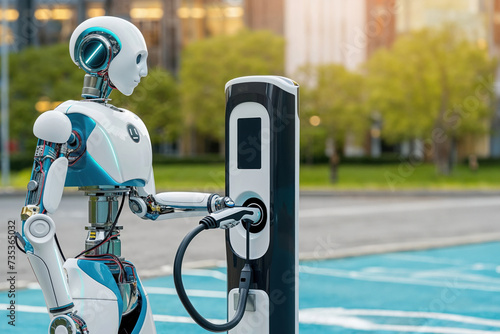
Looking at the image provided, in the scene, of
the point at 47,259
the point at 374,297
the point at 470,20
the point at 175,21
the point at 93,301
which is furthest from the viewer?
the point at 175,21

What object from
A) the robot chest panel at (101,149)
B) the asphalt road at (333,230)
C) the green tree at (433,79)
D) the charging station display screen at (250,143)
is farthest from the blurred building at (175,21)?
Answer: the charging station display screen at (250,143)

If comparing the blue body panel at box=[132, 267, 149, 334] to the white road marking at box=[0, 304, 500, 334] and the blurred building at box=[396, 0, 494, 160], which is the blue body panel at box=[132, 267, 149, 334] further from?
the blurred building at box=[396, 0, 494, 160]

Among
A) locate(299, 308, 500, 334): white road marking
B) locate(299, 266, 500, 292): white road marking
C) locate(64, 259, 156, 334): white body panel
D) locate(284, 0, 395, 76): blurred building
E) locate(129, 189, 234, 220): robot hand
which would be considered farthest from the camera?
locate(284, 0, 395, 76): blurred building

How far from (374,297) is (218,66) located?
26896mm

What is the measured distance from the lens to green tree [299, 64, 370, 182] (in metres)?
31.1

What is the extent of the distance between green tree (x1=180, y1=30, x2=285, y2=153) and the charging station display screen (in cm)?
2854

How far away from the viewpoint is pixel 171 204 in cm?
313

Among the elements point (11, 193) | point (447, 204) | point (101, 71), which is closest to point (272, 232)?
point (101, 71)

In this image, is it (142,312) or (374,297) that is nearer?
(142,312)

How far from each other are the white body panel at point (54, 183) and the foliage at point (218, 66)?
28691mm

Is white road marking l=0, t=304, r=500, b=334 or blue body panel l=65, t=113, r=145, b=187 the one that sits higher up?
blue body panel l=65, t=113, r=145, b=187

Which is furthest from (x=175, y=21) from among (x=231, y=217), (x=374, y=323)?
(x=231, y=217)

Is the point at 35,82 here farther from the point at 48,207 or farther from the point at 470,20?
the point at 48,207

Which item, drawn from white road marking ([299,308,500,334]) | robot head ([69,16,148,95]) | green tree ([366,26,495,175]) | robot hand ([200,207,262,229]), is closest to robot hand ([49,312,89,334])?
robot hand ([200,207,262,229])
